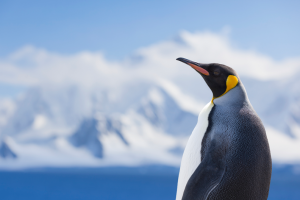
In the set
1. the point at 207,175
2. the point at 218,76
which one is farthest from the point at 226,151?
the point at 218,76

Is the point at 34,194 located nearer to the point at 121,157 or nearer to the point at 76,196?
the point at 76,196

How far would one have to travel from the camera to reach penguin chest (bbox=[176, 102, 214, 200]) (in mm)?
1818

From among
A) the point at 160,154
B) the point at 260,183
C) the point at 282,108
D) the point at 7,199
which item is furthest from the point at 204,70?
the point at 282,108

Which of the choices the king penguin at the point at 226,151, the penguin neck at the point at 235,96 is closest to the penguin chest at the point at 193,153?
the king penguin at the point at 226,151

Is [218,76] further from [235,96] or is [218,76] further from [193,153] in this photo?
[193,153]

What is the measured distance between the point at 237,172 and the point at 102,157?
15673 centimetres

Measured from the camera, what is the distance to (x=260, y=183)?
5.52ft

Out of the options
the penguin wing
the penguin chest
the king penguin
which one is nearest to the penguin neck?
the king penguin

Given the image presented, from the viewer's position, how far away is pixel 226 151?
5.59 ft

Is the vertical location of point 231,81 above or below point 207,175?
above

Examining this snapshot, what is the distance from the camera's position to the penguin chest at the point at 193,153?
1818mm

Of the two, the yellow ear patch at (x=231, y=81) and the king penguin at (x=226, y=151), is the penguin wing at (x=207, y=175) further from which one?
A: the yellow ear patch at (x=231, y=81)

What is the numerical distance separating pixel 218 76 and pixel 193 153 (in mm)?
474

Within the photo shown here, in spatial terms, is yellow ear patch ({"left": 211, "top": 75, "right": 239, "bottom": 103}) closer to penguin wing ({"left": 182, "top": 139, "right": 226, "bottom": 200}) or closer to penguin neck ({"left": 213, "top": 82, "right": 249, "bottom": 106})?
penguin neck ({"left": 213, "top": 82, "right": 249, "bottom": 106})
